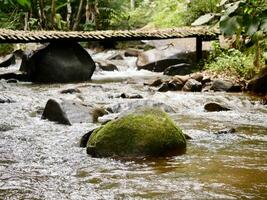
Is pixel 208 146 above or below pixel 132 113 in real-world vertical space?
below

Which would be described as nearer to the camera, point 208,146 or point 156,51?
point 208,146

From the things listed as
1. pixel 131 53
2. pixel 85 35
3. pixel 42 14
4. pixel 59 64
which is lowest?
pixel 131 53

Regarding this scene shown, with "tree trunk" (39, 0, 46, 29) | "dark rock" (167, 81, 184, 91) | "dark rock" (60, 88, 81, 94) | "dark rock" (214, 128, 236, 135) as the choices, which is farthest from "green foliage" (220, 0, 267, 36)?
"tree trunk" (39, 0, 46, 29)

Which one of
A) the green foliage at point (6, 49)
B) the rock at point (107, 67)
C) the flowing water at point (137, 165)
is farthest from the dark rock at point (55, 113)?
the green foliage at point (6, 49)

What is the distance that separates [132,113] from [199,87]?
614 centimetres

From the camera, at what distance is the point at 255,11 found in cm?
208

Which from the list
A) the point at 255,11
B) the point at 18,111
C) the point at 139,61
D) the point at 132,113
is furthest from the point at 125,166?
the point at 139,61

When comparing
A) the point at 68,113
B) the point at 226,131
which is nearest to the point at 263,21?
the point at 226,131

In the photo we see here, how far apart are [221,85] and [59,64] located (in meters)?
5.06

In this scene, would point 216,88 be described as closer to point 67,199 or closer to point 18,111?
point 18,111

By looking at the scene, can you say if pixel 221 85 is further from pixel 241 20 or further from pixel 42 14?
pixel 42 14

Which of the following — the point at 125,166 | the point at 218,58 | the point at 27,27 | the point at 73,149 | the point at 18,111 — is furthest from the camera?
the point at 27,27

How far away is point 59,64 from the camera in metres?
13.7

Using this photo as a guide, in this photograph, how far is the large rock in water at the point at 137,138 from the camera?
4.97 metres
